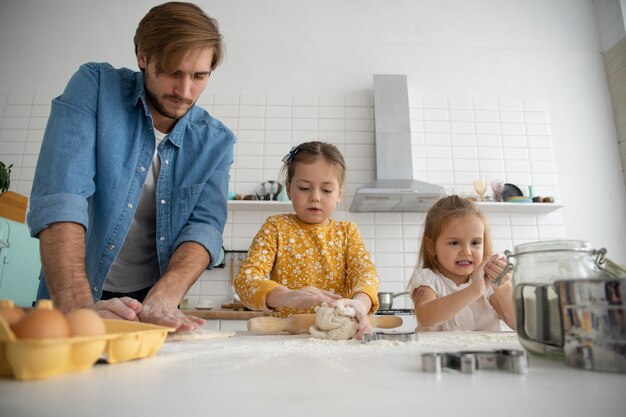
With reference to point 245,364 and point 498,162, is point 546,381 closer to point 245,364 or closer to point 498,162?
point 245,364

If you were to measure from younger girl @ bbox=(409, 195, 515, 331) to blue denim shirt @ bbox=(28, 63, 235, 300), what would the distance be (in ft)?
2.06

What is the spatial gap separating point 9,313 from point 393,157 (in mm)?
2660

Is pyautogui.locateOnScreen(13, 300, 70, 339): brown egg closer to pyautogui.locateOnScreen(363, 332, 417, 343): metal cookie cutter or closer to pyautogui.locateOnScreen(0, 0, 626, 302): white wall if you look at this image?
pyautogui.locateOnScreen(363, 332, 417, 343): metal cookie cutter

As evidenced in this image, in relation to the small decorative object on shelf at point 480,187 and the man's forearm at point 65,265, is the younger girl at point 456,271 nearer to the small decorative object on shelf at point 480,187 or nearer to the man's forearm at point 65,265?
the man's forearm at point 65,265

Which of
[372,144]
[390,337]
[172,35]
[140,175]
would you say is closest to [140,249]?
[140,175]

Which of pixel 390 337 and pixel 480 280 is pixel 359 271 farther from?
pixel 390 337

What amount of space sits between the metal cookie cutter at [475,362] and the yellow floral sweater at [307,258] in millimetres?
732

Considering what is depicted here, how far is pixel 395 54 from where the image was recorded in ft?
10.5

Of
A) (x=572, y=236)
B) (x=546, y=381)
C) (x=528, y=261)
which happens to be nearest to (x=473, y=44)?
(x=572, y=236)

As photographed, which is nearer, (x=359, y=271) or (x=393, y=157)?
(x=359, y=271)

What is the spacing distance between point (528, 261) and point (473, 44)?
10.5 feet

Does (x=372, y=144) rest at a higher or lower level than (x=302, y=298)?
higher

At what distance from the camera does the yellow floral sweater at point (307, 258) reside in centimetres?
117

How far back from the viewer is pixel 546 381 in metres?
0.34
